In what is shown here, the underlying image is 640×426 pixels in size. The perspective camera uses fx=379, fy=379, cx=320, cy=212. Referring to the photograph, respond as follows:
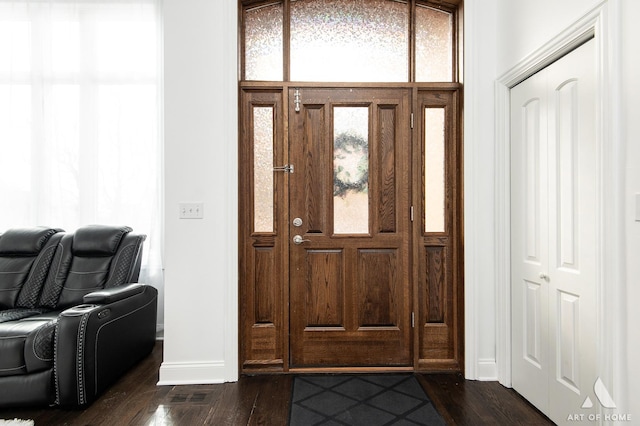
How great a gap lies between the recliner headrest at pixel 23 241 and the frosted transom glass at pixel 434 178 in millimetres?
2897

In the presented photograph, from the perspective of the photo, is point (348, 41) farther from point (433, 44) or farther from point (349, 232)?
point (349, 232)

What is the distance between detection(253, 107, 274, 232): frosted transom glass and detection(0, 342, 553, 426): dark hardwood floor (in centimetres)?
108

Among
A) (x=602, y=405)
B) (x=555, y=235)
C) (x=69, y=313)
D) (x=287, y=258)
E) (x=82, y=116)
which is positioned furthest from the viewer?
(x=82, y=116)

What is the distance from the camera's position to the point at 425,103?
273 cm

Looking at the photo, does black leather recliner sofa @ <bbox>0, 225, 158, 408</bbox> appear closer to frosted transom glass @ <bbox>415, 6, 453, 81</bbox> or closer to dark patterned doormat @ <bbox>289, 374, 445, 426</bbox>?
dark patterned doormat @ <bbox>289, 374, 445, 426</bbox>

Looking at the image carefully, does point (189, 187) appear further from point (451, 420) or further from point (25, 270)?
point (451, 420)

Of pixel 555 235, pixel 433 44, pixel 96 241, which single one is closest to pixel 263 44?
pixel 433 44

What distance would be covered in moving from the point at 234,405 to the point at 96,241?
5.26 feet

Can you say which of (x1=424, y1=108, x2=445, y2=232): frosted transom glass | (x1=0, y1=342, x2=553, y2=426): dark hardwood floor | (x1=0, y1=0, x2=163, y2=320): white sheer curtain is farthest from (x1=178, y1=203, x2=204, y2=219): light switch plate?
(x1=424, y1=108, x2=445, y2=232): frosted transom glass

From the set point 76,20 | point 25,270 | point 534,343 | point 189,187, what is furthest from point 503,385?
point 76,20

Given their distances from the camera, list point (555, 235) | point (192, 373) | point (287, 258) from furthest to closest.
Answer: point (287, 258) < point (192, 373) < point (555, 235)

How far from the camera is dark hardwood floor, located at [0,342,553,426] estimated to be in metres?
2.04

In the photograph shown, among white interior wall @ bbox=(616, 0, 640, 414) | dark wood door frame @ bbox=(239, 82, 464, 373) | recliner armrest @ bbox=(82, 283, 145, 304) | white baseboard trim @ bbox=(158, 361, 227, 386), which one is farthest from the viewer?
dark wood door frame @ bbox=(239, 82, 464, 373)

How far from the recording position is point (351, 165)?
2742 millimetres
